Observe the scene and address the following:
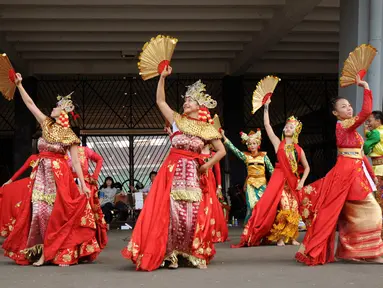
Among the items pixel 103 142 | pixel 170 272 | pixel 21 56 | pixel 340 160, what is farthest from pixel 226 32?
pixel 103 142

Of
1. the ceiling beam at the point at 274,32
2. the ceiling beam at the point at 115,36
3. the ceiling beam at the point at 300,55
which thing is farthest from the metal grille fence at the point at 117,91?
the ceiling beam at the point at 115,36

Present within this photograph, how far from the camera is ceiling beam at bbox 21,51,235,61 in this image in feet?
51.1

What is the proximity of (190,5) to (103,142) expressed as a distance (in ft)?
38.9

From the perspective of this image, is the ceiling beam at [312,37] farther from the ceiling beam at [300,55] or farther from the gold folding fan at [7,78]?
the gold folding fan at [7,78]

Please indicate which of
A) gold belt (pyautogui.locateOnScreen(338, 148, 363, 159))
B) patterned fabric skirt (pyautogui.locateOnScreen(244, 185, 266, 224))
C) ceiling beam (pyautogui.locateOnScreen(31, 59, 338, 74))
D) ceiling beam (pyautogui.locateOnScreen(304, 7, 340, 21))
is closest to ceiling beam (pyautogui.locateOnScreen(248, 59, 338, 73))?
ceiling beam (pyautogui.locateOnScreen(31, 59, 338, 74))

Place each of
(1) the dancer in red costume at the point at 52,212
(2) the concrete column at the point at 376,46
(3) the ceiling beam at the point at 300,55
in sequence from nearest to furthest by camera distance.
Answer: (1) the dancer in red costume at the point at 52,212 < (2) the concrete column at the point at 376,46 < (3) the ceiling beam at the point at 300,55

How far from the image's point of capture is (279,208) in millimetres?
9016

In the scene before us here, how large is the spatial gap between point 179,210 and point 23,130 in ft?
37.2

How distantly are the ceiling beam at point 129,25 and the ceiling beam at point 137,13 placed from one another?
0.65 meters

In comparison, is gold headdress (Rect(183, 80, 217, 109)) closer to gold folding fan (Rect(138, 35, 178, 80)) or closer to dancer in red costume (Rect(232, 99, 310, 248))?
gold folding fan (Rect(138, 35, 178, 80))

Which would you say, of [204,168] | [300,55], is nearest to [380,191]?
[204,168]

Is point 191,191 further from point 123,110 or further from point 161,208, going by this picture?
point 123,110

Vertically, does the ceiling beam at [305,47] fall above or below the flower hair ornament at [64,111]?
above

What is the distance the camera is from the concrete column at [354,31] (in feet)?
31.3
